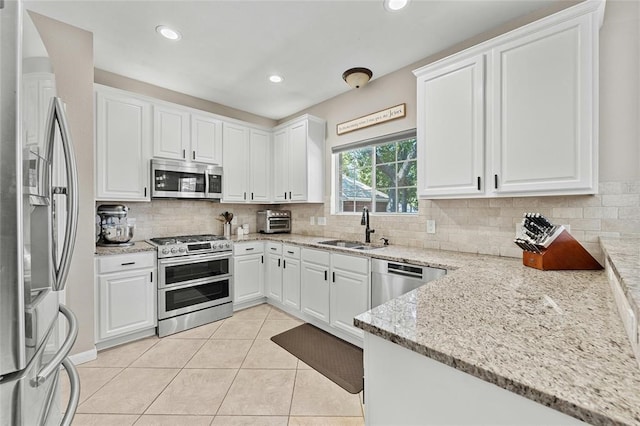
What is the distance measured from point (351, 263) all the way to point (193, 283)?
67.7 inches

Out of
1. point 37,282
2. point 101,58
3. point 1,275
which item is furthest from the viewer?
point 101,58

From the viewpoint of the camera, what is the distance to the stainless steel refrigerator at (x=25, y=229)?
0.64 metres

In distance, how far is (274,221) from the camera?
4047mm

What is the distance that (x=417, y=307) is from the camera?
1067 millimetres

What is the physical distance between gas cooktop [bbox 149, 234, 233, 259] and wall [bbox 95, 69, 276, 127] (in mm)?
1698

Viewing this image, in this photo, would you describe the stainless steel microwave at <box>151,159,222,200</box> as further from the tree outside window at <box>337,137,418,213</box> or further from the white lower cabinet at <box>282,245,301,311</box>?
the tree outside window at <box>337,137,418,213</box>

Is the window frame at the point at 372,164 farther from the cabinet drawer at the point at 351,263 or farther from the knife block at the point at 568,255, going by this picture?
the knife block at the point at 568,255

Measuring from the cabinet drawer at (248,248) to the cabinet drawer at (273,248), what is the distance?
7 cm

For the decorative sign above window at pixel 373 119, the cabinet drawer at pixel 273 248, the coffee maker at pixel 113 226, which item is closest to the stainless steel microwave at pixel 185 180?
the coffee maker at pixel 113 226

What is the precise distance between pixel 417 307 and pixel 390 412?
14.1 inches

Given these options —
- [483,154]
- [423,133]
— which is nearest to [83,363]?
[423,133]

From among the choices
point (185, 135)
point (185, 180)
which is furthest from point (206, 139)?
point (185, 180)

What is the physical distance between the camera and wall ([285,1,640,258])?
1.73m

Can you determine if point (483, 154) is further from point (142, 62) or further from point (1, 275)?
point (142, 62)
